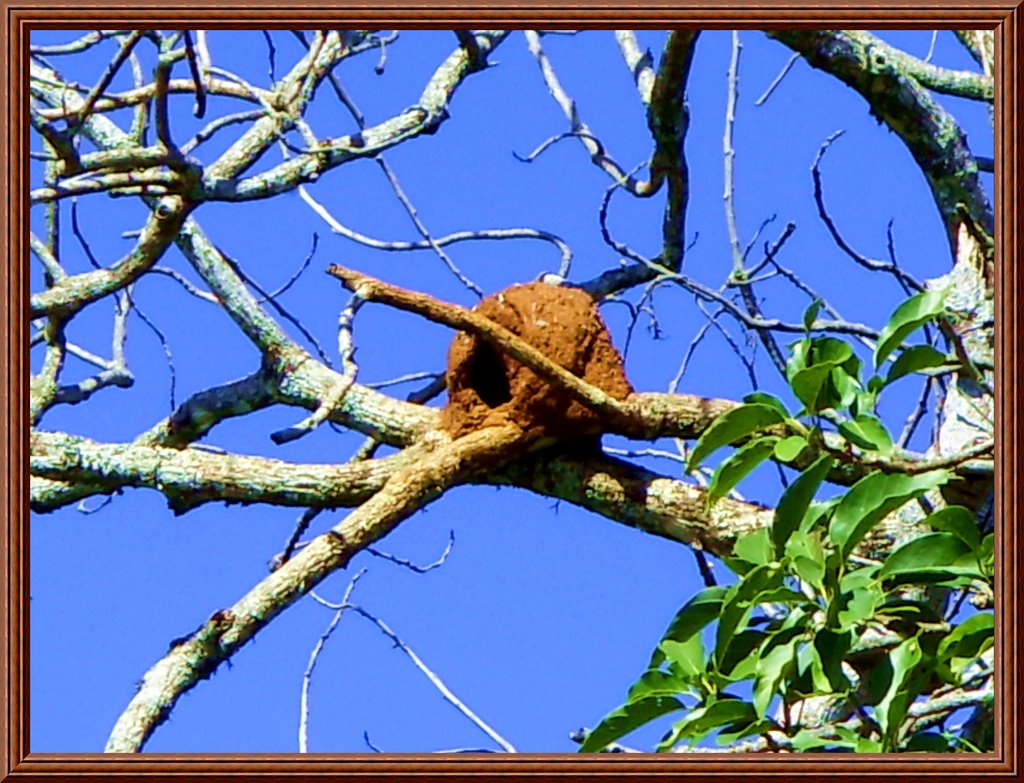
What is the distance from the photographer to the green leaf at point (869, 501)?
7.44 ft

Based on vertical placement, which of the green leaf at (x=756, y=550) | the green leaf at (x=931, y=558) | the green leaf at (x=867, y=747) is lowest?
the green leaf at (x=867, y=747)

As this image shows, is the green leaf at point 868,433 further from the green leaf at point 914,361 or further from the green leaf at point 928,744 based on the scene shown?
the green leaf at point 928,744

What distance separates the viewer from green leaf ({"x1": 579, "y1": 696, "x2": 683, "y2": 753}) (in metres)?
2.34

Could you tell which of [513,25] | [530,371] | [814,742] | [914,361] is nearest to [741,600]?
[814,742]

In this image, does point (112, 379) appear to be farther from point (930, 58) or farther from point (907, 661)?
point (907, 661)

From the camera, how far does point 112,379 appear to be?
17.1ft

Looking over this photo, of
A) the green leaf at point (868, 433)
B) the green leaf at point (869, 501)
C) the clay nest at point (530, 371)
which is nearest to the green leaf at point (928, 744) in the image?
the green leaf at point (869, 501)

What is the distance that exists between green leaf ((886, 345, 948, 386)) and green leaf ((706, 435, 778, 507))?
22cm

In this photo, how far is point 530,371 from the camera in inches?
164

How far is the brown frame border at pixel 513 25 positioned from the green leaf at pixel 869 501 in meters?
0.17

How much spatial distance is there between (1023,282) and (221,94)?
3098mm

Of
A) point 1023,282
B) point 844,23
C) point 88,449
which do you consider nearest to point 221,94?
point 88,449

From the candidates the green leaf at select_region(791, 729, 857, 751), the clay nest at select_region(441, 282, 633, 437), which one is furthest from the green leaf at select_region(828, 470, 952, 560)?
the clay nest at select_region(441, 282, 633, 437)

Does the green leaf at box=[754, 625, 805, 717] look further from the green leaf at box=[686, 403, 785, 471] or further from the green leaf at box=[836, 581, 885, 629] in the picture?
the green leaf at box=[686, 403, 785, 471]
